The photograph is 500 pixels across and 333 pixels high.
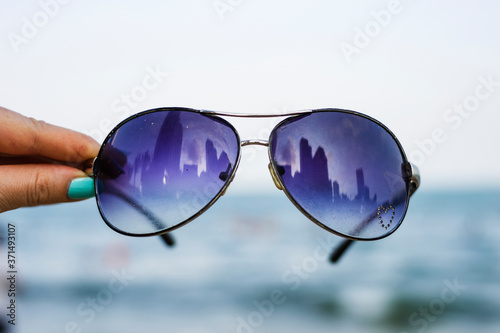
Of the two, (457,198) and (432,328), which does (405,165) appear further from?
(457,198)

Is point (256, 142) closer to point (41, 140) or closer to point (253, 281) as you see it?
point (41, 140)

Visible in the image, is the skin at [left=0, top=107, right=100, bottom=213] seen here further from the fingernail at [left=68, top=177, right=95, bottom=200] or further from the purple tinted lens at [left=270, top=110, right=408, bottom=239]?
the purple tinted lens at [left=270, top=110, right=408, bottom=239]

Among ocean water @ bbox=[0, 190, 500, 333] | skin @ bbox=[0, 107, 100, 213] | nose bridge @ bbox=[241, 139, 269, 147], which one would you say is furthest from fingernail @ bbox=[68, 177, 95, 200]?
ocean water @ bbox=[0, 190, 500, 333]

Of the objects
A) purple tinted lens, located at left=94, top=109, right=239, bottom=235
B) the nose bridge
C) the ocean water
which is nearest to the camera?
purple tinted lens, located at left=94, top=109, right=239, bottom=235

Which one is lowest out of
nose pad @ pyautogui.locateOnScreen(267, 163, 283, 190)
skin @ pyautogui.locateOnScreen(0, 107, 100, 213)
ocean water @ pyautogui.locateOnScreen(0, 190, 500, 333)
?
ocean water @ pyautogui.locateOnScreen(0, 190, 500, 333)

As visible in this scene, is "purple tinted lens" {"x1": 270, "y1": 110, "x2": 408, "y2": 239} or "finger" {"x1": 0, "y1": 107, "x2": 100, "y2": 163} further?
"purple tinted lens" {"x1": 270, "y1": 110, "x2": 408, "y2": 239}

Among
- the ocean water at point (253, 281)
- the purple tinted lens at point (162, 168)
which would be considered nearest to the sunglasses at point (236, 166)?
the purple tinted lens at point (162, 168)

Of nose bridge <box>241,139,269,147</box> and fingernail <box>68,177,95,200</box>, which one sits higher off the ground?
nose bridge <box>241,139,269,147</box>

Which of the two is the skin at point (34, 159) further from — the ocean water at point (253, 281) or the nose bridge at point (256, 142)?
the ocean water at point (253, 281)
